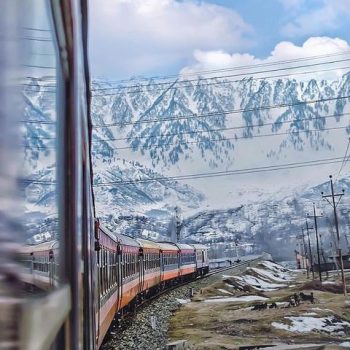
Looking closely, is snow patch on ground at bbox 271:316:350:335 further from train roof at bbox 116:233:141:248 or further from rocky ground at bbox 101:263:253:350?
train roof at bbox 116:233:141:248

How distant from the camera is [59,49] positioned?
1099mm

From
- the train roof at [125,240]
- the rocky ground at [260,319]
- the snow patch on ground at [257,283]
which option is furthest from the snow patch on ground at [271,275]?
the train roof at [125,240]

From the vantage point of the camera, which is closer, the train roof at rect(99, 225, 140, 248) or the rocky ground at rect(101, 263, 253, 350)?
the train roof at rect(99, 225, 140, 248)

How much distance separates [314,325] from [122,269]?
550 cm

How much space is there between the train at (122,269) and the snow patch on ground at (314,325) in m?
3.49

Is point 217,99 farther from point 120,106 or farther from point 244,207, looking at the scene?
point 244,207

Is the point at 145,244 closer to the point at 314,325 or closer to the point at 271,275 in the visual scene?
the point at 314,325

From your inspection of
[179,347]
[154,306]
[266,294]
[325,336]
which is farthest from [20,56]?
[266,294]

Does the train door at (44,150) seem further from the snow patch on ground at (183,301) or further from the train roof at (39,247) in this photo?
the snow patch on ground at (183,301)

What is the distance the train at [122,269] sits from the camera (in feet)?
2.82

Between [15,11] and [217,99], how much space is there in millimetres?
128000

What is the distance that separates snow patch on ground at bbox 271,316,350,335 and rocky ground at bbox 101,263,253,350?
2.70 meters

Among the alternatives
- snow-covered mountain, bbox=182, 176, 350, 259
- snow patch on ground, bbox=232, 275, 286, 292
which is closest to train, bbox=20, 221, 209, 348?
snow patch on ground, bbox=232, 275, 286, 292

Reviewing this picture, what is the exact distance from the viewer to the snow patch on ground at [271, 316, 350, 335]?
1330 cm
